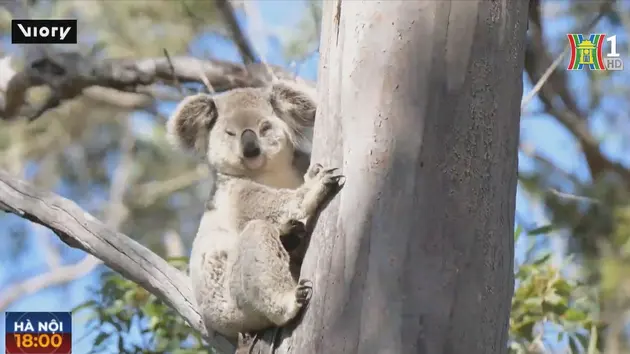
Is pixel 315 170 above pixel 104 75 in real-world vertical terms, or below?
below

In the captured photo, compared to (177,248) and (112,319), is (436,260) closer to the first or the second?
(112,319)

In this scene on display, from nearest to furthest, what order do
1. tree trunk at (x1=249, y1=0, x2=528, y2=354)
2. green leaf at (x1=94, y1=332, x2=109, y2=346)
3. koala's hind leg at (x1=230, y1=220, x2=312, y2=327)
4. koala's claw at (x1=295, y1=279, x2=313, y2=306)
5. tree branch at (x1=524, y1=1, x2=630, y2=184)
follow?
tree trunk at (x1=249, y1=0, x2=528, y2=354), koala's claw at (x1=295, y1=279, x2=313, y2=306), koala's hind leg at (x1=230, y1=220, x2=312, y2=327), green leaf at (x1=94, y1=332, x2=109, y2=346), tree branch at (x1=524, y1=1, x2=630, y2=184)

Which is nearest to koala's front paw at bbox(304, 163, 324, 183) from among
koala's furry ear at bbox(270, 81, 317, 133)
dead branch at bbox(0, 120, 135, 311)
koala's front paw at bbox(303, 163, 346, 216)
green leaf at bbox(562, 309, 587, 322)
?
koala's front paw at bbox(303, 163, 346, 216)

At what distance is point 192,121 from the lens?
3.00 metres

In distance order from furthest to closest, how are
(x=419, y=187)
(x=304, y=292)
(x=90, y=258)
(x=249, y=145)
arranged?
(x=90, y=258), (x=249, y=145), (x=304, y=292), (x=419, y=187)

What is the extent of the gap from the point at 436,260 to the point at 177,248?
6407 mm

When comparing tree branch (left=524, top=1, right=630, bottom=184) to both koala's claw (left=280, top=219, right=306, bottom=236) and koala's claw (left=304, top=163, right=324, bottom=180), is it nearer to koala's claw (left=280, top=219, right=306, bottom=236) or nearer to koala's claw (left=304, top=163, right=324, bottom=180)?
koala's claw (left=280, top=219, right=306, bottom=236)

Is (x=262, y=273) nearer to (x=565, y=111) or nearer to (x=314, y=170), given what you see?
(x=314, y=170)

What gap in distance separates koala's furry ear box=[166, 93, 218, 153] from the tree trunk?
3.68 feet

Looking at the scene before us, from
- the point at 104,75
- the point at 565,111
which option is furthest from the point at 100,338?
the point at 565,111

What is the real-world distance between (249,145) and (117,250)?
1.80 ft

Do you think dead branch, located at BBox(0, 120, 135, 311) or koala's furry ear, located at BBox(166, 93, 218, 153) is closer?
koala's furry ear, located at BBox(166, 93, 218, 153)

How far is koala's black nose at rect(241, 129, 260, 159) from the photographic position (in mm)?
2816

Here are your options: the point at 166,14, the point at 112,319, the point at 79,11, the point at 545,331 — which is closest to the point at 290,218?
the point at 112,319
